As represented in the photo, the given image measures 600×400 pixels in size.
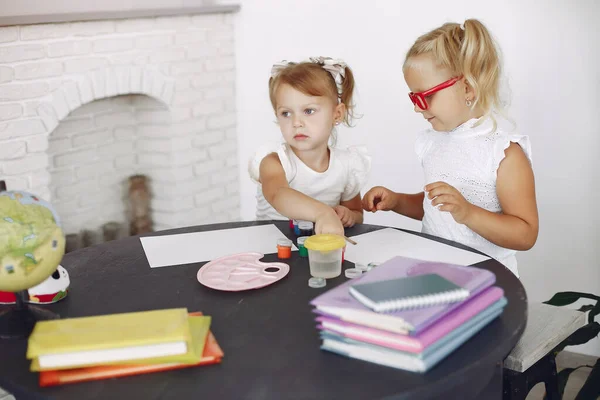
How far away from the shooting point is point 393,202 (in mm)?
2145

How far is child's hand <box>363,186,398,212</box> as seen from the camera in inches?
80.9

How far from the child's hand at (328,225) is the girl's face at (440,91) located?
0.44 meters

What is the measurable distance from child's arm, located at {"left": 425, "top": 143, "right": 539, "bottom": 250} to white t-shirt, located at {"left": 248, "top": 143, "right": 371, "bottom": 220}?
0.53m

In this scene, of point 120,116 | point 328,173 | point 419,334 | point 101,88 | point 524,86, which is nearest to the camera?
point 419,334

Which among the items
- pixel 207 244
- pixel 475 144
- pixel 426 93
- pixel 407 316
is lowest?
pixel 207 244

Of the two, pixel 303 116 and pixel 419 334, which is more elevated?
pixel 303 116

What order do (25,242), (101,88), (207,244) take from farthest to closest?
(101,88) < (207,244) < (25,242)

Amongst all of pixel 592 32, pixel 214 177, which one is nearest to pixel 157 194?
pixel 214 177

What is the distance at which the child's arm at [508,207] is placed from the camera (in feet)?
5.76

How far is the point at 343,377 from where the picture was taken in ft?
3.64

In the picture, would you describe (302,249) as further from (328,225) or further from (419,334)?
(419,334)

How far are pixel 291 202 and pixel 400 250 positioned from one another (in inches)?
13.1

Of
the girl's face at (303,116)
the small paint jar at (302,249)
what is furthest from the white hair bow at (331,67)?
the small paint jar at (302,249)

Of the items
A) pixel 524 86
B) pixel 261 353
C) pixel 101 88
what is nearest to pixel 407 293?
pixel 261 353
